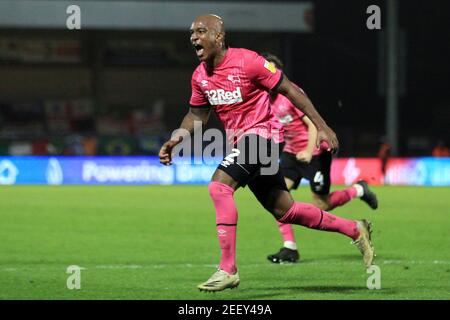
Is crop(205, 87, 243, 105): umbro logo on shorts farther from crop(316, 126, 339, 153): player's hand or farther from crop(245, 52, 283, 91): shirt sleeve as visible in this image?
crop(316, 126, 339, 153): player's hand

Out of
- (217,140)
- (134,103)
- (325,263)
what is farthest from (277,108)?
(134,103)

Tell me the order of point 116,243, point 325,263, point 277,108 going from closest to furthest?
point 325,263, point 277,108, point 116,243

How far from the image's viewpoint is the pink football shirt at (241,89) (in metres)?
8.38

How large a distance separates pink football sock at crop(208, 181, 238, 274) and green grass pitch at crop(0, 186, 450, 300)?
30cm

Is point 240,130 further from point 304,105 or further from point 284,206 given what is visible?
point 284,206

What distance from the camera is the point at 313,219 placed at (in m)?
8.64

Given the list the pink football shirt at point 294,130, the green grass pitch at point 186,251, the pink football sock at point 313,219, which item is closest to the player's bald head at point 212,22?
the pink football sock at point 313,219

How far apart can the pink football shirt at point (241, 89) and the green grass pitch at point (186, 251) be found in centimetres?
141

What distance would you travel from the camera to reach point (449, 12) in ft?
160

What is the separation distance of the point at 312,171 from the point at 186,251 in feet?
5.88

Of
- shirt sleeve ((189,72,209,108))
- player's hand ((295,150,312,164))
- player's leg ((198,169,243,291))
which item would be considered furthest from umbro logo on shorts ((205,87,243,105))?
player's hand ((295,150,312,164))

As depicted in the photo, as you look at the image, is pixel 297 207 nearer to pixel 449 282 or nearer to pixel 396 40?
pixel 449 282

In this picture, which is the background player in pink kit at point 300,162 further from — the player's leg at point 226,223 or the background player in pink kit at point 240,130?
the player's leg at point 226,223

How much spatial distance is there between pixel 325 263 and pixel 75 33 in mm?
39054
